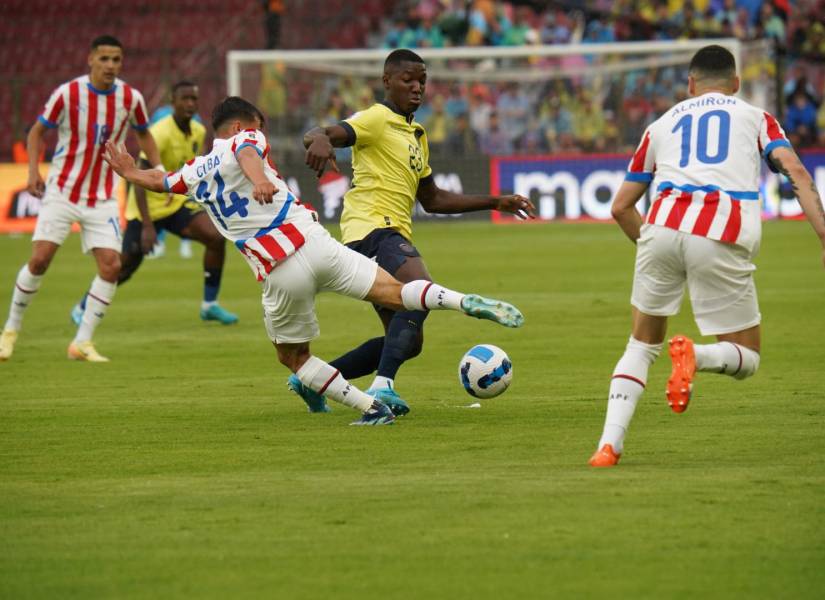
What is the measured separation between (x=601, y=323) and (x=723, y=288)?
7040 mm

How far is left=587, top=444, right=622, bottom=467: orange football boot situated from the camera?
6973 millimetres

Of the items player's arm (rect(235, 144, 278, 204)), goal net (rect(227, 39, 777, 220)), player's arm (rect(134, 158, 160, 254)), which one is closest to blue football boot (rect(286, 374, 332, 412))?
player's arm (rect(235, 144, 278, 204))

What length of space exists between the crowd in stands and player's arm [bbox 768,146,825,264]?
21199mm

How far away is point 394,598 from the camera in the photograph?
16.4 ft

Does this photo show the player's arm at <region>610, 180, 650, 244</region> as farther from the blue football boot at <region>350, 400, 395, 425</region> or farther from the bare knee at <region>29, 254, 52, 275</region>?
the bare knee at <region>29, 254, 52, 275</region>

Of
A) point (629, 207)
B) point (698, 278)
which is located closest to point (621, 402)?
point (698, 278)

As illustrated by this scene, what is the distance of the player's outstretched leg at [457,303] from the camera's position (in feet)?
25.7

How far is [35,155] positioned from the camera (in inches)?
482

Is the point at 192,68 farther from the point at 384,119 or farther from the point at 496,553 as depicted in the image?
the point at 496,553

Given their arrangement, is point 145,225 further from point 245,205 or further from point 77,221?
point 245,205

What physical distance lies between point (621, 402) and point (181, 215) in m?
8.68

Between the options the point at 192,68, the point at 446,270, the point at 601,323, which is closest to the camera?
the point at 601,323

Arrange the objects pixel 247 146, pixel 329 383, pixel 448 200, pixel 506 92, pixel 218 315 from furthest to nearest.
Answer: pixel 506 92
pixel 218 315
pixel 448 200
pixel 329 383
pixel 247 146

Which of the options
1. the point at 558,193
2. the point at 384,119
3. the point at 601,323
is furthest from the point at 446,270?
the point at 384,119
